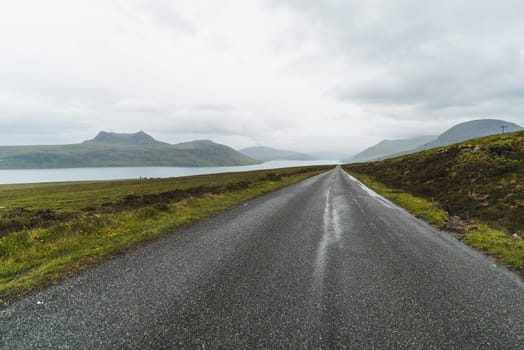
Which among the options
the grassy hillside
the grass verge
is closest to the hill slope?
the grassy hillside

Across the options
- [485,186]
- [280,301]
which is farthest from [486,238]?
[485,186]

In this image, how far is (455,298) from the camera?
16.1 feet

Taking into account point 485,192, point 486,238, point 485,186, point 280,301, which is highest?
point 485,186

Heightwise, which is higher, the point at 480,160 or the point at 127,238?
the point at 480,160

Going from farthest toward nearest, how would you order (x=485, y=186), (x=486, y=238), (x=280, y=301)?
(x=485, y=186) < (x=486, y=238) < (x=280, y=301)

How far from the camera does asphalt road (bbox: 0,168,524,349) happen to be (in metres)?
3.71

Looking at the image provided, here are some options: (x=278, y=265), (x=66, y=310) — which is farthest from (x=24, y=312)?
(x=278, y=265)

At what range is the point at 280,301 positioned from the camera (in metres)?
4.77

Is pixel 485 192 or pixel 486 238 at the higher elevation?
pixel 485 192

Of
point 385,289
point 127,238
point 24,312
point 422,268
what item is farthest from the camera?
point 127,238

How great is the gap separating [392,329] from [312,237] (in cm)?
533

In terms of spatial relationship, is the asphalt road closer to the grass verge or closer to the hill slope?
the grass verge

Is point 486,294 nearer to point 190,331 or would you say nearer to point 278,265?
point 278,265

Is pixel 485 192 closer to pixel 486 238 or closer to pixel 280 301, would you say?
pixel 486 238
